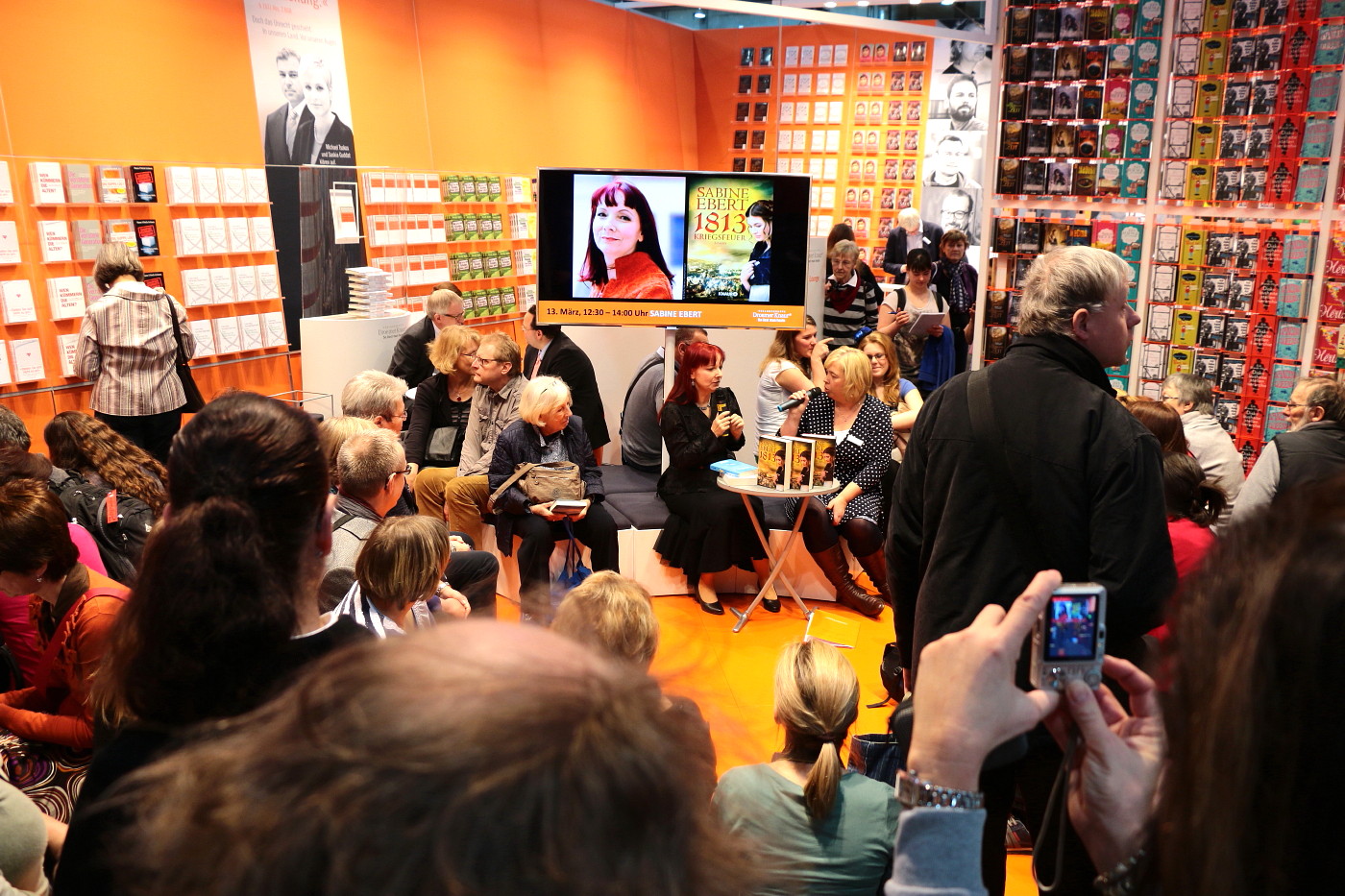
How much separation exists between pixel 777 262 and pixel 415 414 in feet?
A: 7.28

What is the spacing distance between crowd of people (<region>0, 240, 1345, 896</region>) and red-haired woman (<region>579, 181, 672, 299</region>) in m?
2.15

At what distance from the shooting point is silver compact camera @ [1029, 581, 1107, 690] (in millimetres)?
1146

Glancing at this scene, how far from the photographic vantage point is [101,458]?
3674 millimetres

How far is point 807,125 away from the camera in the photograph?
12.3 metres

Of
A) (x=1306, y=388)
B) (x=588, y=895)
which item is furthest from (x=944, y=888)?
(x=1306, y=388)

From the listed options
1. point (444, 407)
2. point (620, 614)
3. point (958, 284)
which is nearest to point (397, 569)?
point (620, 614)

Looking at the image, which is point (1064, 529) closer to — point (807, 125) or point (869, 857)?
point (869, 857)

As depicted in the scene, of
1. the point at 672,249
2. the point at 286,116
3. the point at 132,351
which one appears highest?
the point at 286,116

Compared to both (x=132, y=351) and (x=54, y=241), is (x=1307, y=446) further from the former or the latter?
(x=54, y=241)

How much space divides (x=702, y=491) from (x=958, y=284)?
15.7 feet

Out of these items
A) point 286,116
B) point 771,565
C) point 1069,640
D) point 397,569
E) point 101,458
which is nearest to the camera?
point 1069,640

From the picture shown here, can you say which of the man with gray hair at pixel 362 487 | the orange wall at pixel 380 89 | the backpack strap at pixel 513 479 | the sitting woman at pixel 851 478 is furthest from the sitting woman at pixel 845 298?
the man with gray hair at pixel 362 487

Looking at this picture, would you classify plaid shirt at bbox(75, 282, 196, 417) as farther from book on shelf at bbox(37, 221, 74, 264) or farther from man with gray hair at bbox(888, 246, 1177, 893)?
man with gray hair at bbox(888, 246, 1177, 893)

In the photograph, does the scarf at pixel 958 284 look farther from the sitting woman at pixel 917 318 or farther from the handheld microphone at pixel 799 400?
the handheld microphone at pixel 799 400
